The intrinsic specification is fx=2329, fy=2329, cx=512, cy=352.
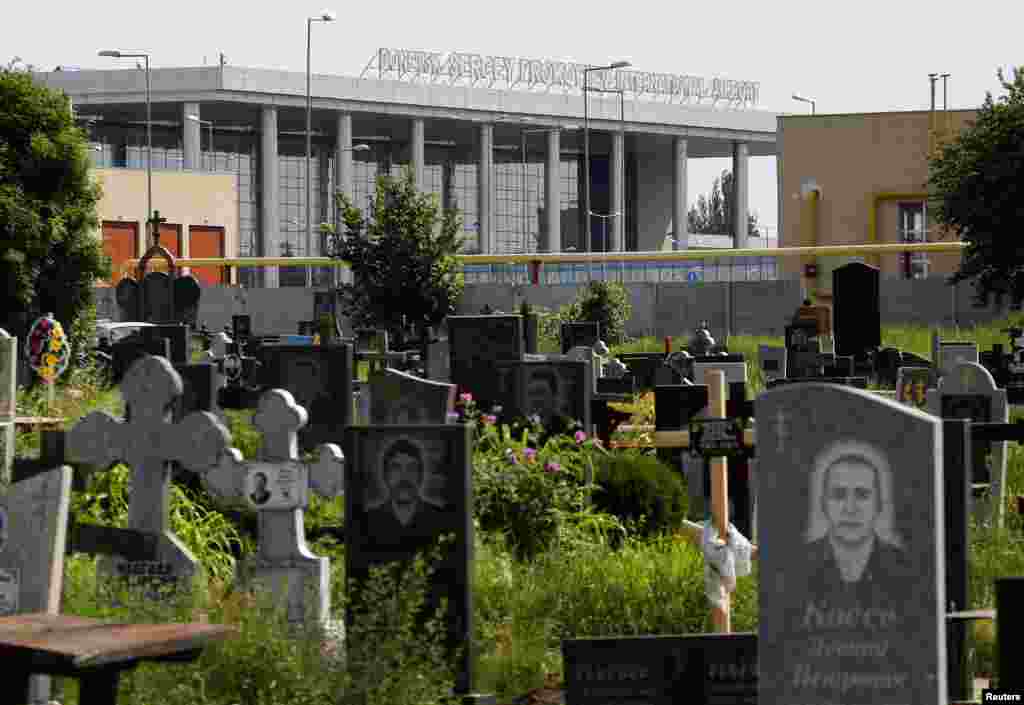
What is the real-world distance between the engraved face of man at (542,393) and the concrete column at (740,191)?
A: 77196 millimetres

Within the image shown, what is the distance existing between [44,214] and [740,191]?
71.0 meters

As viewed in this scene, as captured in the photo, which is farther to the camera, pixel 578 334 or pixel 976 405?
pixel 578 334

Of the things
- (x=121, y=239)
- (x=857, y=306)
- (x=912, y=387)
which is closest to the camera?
(x=912, y=387)

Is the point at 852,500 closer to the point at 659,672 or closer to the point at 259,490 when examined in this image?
the point at 659,672

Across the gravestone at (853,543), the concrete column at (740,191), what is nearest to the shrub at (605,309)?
the gravestone at (853,543)

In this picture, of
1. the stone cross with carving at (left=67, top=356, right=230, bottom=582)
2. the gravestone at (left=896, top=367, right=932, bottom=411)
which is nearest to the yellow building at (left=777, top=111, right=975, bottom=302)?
the gravestone at (left=896, top=367, right=932, bottom=411)

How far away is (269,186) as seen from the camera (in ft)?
262

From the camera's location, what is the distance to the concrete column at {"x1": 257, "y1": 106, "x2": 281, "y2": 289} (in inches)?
3142

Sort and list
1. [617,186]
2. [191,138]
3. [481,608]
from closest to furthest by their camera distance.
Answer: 1. [481,608]
2. [191,138]
3. [617,186]

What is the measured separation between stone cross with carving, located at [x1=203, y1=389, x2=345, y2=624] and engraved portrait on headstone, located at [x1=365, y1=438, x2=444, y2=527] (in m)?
1.11

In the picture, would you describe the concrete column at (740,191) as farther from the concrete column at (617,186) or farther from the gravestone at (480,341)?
the gravestone at (480,341)

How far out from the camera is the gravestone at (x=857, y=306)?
31.1 m

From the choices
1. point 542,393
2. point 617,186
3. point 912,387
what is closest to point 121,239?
point 617,186

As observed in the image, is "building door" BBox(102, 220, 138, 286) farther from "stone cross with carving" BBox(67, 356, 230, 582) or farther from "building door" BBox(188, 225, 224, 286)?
"stone cross with carving" BBox(67, 356, 230, 582)
